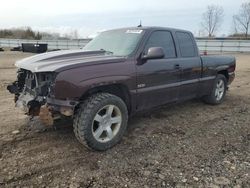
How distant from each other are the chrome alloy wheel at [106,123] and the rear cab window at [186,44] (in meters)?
2.09

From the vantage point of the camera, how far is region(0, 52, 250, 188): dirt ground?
12.3 feet

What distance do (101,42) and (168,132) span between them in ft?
6.62

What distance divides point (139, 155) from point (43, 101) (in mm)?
1516

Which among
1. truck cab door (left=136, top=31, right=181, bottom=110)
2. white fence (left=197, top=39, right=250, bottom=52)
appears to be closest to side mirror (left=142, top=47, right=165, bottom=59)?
truck cab door (left=136, top=31, right=181, bottom=110)

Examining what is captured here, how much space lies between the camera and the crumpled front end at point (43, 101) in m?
4.12

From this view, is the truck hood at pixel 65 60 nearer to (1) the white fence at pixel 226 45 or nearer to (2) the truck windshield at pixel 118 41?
(2) the truck windshield at pixel 118 41

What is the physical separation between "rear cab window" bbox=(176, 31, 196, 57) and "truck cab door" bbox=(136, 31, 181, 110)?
270 mm

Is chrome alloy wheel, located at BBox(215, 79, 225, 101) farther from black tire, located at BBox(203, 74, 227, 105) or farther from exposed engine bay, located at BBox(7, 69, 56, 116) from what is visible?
exposed engine bay, located at BBox(7, 69, 56, 116)

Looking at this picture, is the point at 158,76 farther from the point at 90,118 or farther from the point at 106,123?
the point at 90,118

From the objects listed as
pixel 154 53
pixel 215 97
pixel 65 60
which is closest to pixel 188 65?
pixel 154 53

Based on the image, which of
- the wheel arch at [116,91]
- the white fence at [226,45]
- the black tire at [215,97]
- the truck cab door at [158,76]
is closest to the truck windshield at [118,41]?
the truck cab door at [158,76]

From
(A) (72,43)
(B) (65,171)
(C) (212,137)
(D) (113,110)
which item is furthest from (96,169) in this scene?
(A) (72,43)

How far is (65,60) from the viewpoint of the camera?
4.51 meters

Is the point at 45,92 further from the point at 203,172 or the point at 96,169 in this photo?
the point at 203,172
